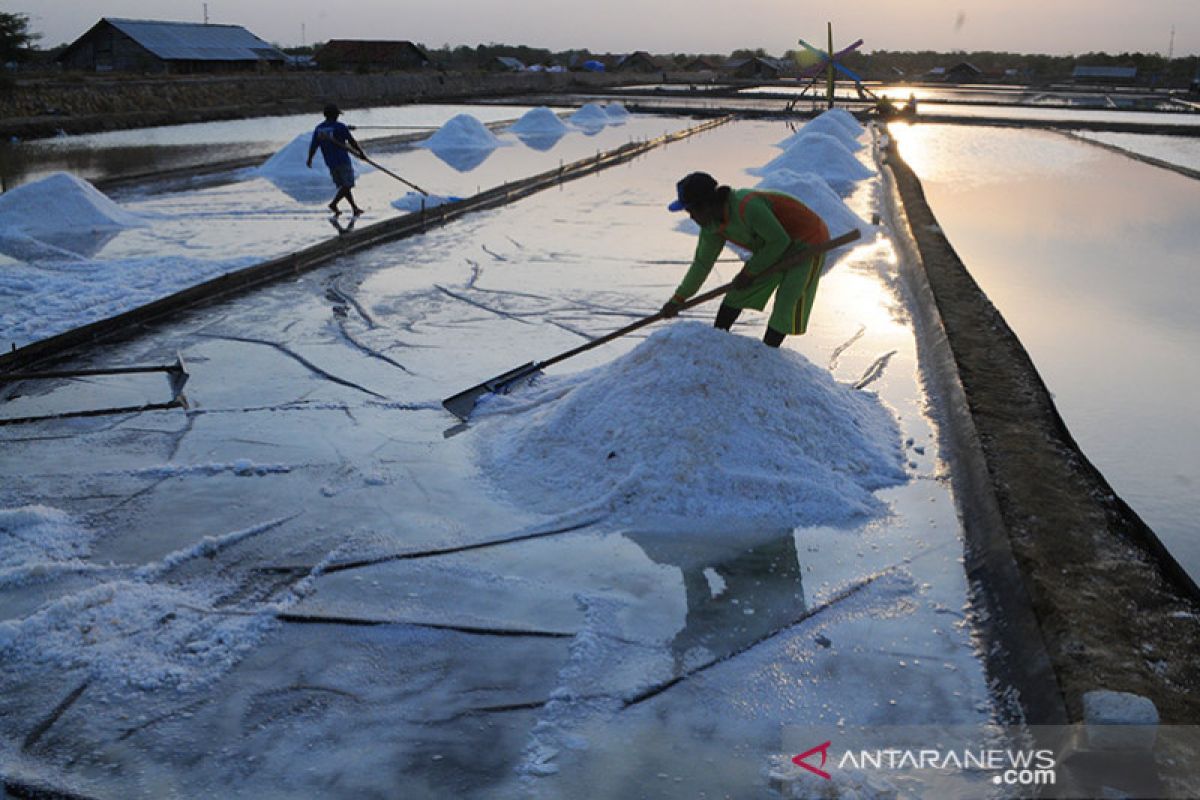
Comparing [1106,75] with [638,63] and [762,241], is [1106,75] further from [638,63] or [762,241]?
[762,241]

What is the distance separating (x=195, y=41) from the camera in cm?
2848

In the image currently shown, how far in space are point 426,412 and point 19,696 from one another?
1.94 metres

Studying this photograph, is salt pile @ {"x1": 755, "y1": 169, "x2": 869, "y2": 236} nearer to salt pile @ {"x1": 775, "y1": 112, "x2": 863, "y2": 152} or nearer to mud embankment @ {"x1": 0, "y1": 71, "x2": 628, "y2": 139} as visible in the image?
salt pile @ {"x1": 775, "y1": 112, "x2": 863, "y2": 152}

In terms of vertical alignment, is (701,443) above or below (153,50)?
below

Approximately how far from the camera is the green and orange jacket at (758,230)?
3.47m

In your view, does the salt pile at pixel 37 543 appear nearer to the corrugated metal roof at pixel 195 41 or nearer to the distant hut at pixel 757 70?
the corrugated metal roof at pixel 195 41

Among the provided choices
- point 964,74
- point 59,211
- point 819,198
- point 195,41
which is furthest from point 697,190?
point 964,74

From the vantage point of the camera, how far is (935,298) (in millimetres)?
5453

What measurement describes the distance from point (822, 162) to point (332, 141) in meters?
5.97

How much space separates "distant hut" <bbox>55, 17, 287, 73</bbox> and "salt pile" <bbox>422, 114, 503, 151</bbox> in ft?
53.4

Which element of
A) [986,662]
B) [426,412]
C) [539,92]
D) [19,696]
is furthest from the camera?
[539,92]

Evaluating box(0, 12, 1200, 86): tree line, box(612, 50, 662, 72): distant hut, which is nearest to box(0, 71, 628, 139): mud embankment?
box(0, 12, 1200, 86): tree line

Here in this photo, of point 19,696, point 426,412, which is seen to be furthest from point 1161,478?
point 19,696

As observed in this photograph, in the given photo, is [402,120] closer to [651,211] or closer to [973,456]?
[651,211]
